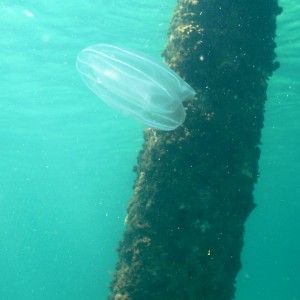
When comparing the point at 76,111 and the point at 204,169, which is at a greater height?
the point at 204,169

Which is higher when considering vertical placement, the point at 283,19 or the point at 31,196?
the point at 283,19

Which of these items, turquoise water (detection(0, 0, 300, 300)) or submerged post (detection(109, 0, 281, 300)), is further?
turquoise water (detection(0, 0, 300, 300))

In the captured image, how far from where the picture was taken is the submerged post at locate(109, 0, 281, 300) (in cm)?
466

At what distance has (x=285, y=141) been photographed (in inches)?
1001

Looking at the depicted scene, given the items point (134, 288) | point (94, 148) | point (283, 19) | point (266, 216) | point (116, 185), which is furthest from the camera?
point (266, 216)

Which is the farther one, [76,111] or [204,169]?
[76,111]

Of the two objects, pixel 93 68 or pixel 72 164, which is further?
pixel 72 164

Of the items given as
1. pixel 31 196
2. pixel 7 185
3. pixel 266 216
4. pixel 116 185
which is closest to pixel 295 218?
pixel 266 216

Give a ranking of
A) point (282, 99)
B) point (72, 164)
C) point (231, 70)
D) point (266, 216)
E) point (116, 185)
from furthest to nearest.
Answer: point (266, 216) → point (116, 185) → point (72, 164) → point (282, 99) → point (231, 70)

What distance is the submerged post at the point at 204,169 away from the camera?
4.66 meters

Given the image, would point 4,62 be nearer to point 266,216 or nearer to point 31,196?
point 31,196

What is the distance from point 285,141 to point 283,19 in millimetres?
14983

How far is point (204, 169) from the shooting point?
480 cm

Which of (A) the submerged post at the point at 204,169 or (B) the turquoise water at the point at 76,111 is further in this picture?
(B) the turquoise water at the point at 76,111
